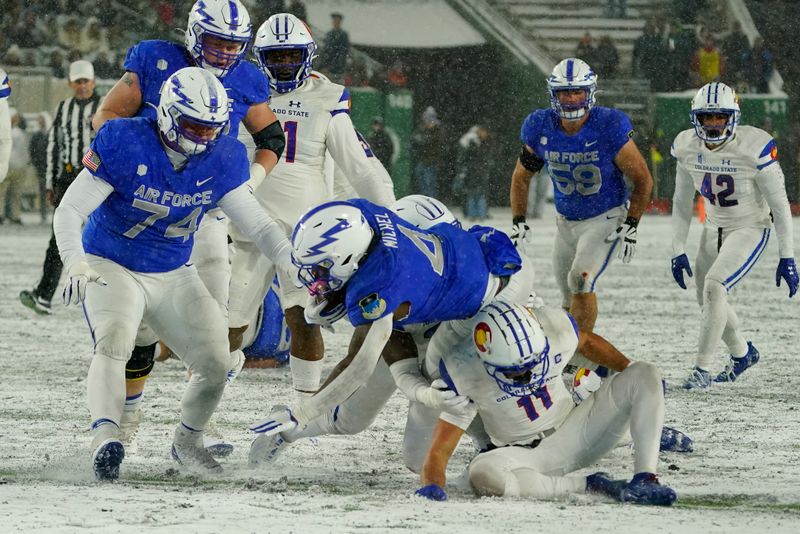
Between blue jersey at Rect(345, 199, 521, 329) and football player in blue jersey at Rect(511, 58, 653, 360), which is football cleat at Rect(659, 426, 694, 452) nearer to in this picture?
blue jersey at Rect(345, 199, 521, 329)

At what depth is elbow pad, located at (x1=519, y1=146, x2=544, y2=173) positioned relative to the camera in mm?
8016

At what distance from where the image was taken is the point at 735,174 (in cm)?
759

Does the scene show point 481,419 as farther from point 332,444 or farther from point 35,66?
point 35,66

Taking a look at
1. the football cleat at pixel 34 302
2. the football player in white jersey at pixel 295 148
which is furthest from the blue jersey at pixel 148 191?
the football cleat at pixel 34 302

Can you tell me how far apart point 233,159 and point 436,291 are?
39.7 inches

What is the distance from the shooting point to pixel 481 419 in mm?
4977

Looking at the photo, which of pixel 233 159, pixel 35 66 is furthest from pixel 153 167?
pixel 35 66

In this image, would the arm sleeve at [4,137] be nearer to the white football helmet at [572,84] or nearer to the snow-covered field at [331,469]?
the snow-covered field at [331,469]

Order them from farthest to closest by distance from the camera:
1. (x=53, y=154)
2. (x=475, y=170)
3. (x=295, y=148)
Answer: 1. (x=475, y=170)
2. (x=53, y=154)
3. (x=295, y=148)

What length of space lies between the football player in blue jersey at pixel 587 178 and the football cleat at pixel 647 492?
3061 mm

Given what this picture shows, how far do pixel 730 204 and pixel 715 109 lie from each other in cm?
56

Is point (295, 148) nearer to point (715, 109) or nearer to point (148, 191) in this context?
point (148, 191)

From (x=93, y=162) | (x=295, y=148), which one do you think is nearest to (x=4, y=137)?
(x=295, y=148)

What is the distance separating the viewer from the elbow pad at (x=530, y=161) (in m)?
8.02
